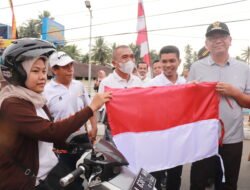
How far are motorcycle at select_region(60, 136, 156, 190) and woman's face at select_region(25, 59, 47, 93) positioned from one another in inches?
21.1

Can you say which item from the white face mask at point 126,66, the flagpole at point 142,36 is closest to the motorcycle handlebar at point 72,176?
the white face mask at point 126,66

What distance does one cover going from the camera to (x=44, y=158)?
2176 millimetres

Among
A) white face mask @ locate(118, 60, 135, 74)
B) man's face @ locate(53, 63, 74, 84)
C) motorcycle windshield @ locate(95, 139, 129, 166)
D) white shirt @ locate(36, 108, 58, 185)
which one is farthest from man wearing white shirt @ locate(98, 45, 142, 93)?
motorcycle windshield @ locate(95, 139, 129, 166)

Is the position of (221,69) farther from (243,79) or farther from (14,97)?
(14,97)

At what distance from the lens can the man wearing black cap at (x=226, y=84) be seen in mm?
3207

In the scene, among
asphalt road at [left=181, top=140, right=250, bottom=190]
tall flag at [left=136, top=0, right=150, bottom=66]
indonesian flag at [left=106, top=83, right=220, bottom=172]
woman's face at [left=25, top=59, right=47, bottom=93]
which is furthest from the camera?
tall flag at [left=136, top=0, right=150, bottom=66]

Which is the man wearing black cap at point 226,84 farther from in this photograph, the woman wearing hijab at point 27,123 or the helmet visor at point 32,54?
the helmet visor at point 32,54

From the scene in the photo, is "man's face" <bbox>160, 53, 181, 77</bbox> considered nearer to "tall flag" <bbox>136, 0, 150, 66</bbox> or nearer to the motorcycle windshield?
the motorcycle windshield

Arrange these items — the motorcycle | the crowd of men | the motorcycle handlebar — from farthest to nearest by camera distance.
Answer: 1. the crowd of men
2. the motorcycle
3. the motorcycle handlebar

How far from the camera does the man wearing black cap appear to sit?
3.21 metres

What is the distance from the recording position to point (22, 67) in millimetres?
2061

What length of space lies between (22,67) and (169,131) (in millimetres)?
1570

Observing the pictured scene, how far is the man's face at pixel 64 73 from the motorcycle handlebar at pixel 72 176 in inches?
93.5

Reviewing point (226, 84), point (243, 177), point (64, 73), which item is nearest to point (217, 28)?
point (226, 84)
